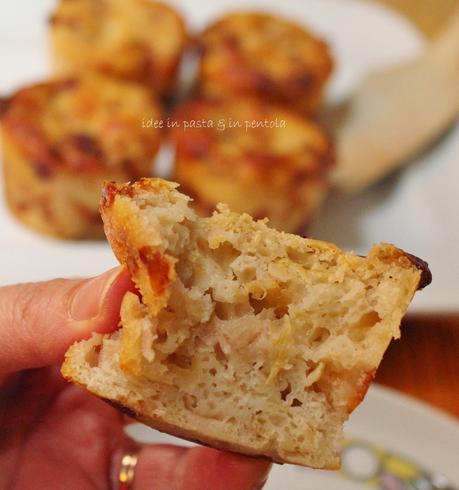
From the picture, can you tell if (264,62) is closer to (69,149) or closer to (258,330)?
(69,149)

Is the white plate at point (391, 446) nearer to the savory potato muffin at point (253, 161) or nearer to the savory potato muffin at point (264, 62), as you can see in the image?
the savory potato muffin at point (253, 161)

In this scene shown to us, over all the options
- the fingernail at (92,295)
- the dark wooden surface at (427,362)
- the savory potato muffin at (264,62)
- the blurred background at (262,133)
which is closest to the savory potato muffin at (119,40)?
the blurred background at (262,133)

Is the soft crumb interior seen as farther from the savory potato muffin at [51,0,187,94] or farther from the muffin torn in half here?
the savory potato muffin at [51,0,187,94]

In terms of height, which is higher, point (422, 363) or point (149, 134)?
point (149, 134)

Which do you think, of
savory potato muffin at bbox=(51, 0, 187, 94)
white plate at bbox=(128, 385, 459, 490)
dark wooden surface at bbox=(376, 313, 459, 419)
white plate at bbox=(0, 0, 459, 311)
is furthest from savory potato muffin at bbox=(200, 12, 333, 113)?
white plate at bbox=(128, 385, 459, 490)

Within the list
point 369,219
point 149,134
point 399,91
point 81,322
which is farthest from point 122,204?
point 399,91

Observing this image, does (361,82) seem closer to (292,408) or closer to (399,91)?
(399,91)
